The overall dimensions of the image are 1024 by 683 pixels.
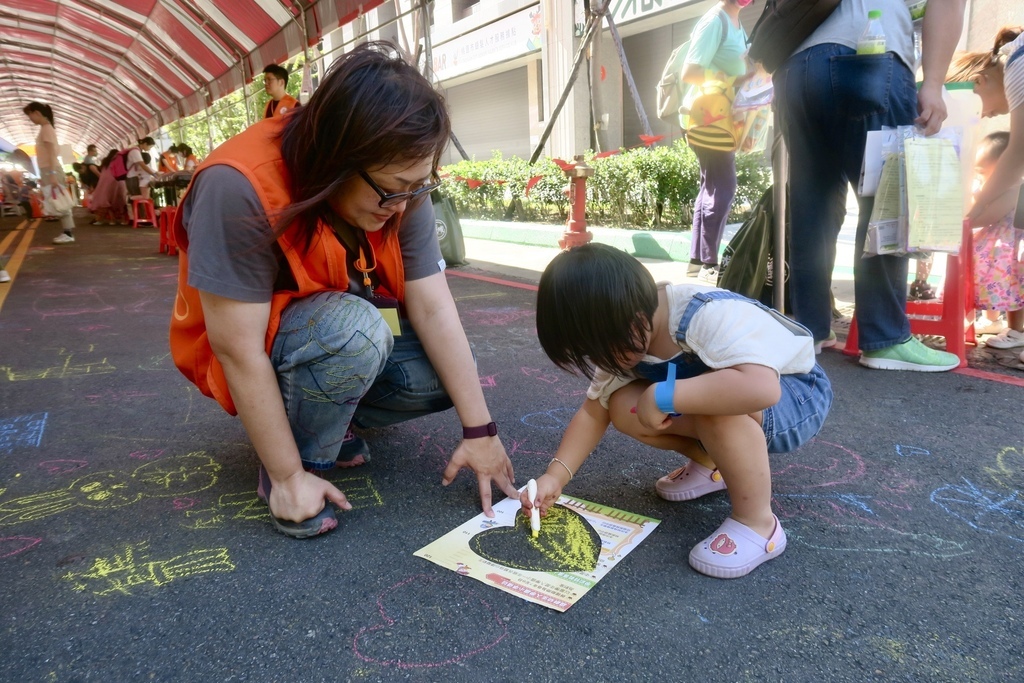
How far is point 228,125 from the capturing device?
24.2 meters

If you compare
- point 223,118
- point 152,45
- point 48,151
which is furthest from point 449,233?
point 223,118

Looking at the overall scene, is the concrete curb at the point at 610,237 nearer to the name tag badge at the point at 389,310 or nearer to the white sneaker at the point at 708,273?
the white sneaker at the point at 708,273

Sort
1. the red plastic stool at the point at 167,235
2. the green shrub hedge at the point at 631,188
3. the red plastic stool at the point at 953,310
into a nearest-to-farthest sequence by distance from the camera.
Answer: the red plastic stool at the point at 953,310
the green shrub hedge at the point at 631,188
the red plastic stool at the point at 167,235

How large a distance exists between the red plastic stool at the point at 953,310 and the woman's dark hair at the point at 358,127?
2118 millimetres

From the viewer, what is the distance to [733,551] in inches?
56.5

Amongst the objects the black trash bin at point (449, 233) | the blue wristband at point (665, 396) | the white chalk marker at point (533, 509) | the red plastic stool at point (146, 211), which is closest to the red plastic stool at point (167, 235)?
the black trash bin at point (449, 233)

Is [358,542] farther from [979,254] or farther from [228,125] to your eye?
[228,125]

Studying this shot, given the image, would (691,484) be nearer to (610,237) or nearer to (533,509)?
(533,509)

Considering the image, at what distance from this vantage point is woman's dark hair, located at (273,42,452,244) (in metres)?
1.38

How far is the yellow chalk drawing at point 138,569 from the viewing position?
1.45 m

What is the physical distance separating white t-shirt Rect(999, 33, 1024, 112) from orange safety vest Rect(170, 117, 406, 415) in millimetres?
2372

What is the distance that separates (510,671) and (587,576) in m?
0.31

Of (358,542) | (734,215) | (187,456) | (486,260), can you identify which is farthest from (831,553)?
(734,215)

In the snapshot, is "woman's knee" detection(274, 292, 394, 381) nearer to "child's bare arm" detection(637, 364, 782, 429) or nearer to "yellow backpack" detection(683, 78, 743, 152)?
"child's bare arm" detection(637, 364, 782, 429)
